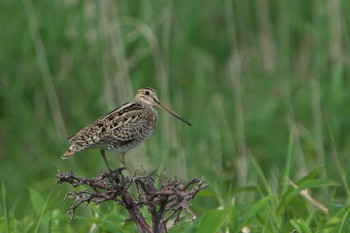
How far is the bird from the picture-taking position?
4.25m

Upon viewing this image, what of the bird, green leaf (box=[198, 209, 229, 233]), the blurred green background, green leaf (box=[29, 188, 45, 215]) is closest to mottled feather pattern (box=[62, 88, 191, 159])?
the bird

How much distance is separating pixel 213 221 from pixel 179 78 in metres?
5.07

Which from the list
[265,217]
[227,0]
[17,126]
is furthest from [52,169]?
[265,217]

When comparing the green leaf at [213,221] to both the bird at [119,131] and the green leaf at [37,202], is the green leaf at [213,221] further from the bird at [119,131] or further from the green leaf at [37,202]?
the green leaf at [37,202]

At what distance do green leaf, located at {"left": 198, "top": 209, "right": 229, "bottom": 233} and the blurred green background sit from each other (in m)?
3.24

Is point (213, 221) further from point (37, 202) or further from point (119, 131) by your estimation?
point (37, 202)

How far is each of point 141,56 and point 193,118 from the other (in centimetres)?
65

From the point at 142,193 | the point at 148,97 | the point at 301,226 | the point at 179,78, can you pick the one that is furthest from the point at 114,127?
the point at 179,78

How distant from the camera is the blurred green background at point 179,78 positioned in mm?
8102

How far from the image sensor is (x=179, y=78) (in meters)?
9.40

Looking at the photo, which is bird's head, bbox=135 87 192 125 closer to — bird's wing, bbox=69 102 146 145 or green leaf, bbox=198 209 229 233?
bird's wing, bbox=69 102 146 145

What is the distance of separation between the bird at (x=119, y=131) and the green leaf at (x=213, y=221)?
0.40 m

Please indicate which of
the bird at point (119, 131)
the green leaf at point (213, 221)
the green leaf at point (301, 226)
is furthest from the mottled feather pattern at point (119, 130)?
the green leaf at point (301, 226)

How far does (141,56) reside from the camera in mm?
8609
